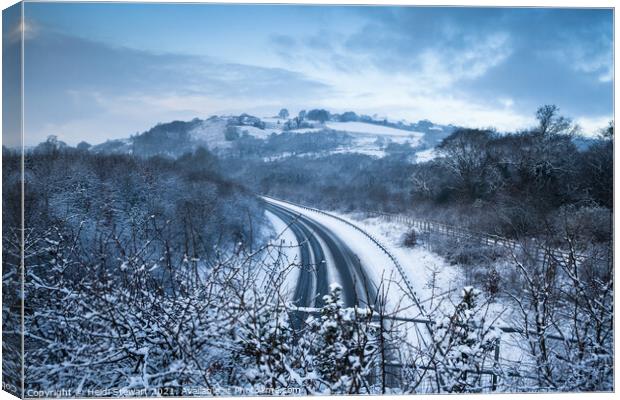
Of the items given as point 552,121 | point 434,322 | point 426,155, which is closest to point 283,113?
point 426,155

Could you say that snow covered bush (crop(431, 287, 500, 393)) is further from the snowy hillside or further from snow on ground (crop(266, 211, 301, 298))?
the snowy hillside

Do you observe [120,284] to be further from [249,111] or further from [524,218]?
[524,218]

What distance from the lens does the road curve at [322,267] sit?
386 centimetres

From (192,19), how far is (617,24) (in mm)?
4576

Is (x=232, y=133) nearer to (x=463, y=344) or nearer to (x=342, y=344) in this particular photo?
(x=342, y=344)

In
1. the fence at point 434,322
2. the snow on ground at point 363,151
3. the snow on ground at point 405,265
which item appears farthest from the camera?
the snow on ground at point 363,151

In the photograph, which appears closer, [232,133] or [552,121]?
[552,121]

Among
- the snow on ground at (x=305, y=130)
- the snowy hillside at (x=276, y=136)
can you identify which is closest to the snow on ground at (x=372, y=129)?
the snowy hillside at (x=276, y=136)

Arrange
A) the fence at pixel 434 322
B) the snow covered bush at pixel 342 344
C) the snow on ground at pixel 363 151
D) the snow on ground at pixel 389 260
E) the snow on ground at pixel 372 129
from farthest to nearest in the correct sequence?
the snow on ground at pixel 363 151 → the snow on ground at pixel 372 129 → the snow on ground at pixel 389 260 → the fence at pixel 434 322 → the snow covered bush at pixel 342 344

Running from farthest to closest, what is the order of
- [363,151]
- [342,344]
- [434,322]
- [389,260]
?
[363,151]
[389,260]
[434,322]
[342,344]

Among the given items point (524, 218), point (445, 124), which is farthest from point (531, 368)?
point (445, 124)

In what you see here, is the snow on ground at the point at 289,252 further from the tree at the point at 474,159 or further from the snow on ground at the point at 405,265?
the tree at the point at 474,159

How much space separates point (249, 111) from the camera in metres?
4.49

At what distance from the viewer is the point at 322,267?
4.01m
